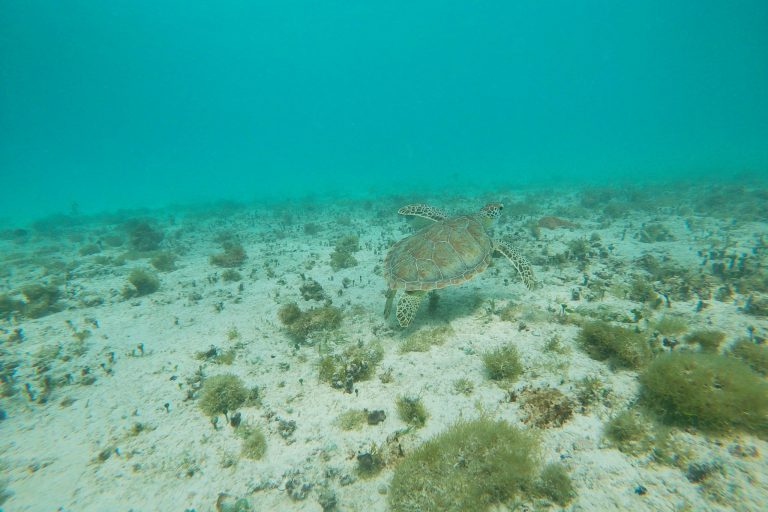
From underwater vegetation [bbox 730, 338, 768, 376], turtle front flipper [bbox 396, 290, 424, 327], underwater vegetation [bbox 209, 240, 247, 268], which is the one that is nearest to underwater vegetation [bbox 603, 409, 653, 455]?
underwater vegetation [bbox 730, 338, 768, 376]

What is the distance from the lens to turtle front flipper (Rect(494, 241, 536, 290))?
25.6ft

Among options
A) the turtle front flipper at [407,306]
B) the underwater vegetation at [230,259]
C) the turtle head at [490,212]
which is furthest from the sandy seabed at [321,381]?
the turtle head at [490,212]

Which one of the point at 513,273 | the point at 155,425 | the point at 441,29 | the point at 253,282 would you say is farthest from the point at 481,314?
the point at 441,29

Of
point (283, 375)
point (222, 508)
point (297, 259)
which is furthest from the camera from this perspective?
point (297, 259)

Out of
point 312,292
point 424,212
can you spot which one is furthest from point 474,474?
point 424,212

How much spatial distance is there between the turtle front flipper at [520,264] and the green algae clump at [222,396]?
23.6 ft

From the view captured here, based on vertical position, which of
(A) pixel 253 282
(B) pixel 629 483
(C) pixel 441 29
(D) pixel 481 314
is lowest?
(B) pixel 629 483

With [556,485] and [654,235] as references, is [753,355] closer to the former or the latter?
[556,485]

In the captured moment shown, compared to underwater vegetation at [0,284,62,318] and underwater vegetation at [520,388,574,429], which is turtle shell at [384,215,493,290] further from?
underwater vegetation at [0,284,62,318]

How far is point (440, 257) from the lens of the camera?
24.5 ft

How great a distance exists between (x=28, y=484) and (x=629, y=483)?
8859 millimetres

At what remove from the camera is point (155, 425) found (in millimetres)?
5594

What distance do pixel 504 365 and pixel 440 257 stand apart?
2908mm

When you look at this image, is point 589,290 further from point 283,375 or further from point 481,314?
point 283,375
